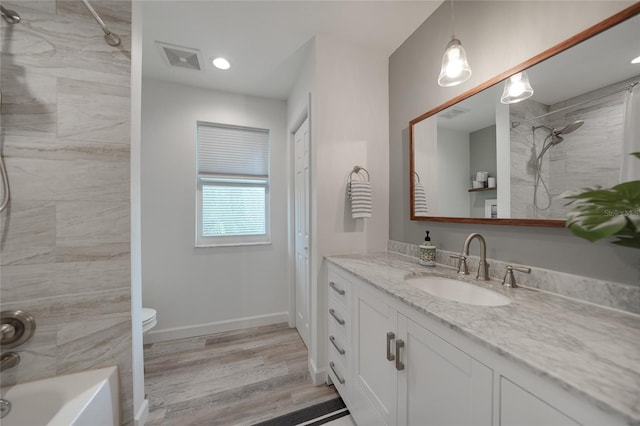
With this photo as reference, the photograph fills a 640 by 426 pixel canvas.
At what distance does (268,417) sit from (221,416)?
0.29 meters

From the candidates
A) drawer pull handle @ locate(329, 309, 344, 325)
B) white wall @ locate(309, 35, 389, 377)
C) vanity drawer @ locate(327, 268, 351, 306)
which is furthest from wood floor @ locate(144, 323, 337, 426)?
vanity drawer @ locate(327, 268, 351, 306)

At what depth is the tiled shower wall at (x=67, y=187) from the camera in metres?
1.01

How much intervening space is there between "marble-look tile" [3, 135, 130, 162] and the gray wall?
180 centimetres

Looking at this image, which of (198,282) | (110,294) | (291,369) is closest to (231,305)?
(198,282)

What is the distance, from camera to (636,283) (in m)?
0.73

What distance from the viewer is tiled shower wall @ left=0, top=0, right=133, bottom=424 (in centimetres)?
101

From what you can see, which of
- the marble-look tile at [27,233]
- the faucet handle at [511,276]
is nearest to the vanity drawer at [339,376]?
the faucet handle at [511,276]

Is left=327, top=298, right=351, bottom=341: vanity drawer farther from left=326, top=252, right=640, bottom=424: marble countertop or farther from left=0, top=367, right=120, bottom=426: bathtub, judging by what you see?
left=0, top=367, right=120, bottom=426: bathtub

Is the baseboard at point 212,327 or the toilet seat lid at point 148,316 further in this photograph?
the baseboard at point 212,327

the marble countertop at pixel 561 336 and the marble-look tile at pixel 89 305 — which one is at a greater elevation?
the marble countertop at pixel 561 336

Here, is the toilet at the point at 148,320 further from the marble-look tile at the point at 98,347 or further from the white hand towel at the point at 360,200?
the white hand towel at the point at 360,200

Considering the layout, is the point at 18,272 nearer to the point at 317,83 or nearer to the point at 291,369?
the point at 291,369

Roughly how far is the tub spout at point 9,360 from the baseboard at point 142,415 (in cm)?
60

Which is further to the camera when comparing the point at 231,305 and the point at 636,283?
the point at 231,305
